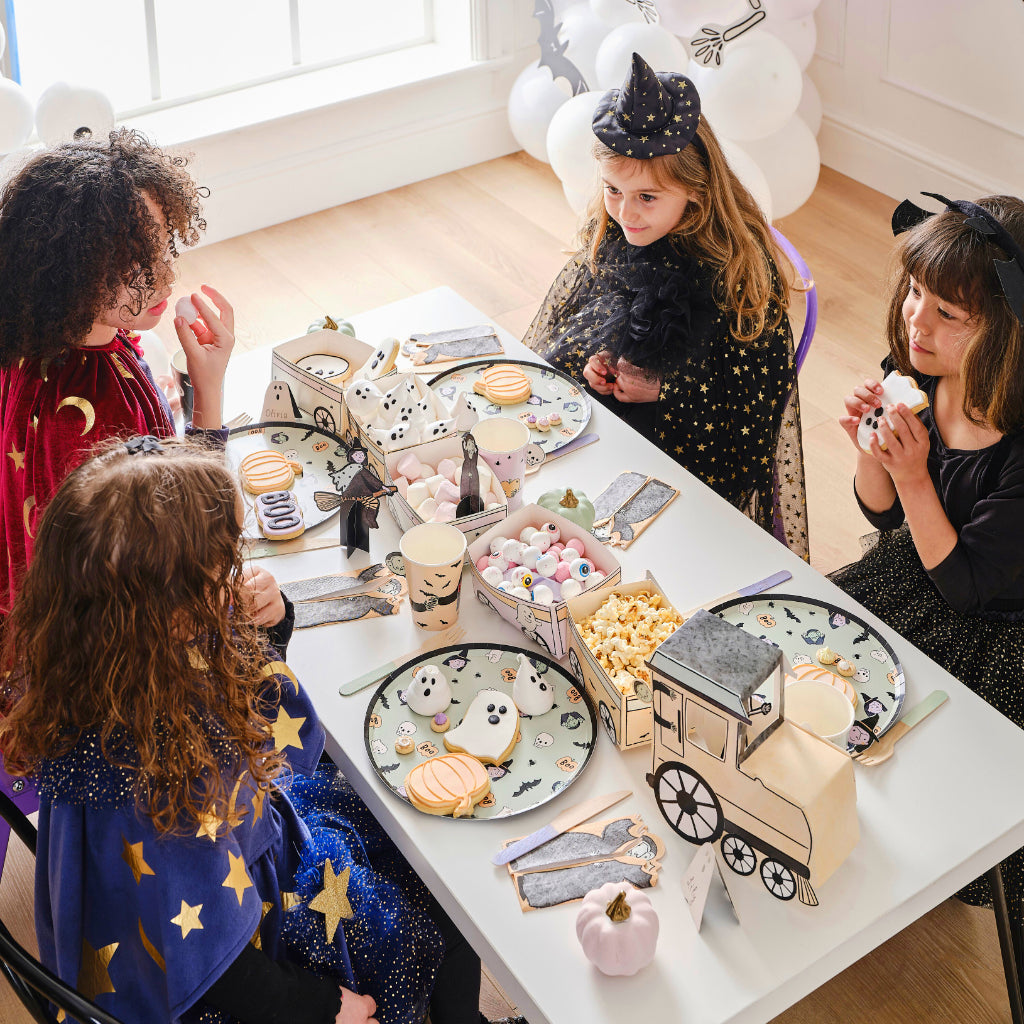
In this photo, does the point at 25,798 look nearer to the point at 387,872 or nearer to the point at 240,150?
the point at 387,872

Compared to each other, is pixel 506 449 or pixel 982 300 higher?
pixel 982 300

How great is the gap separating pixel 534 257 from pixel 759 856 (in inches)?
118

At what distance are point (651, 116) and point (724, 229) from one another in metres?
0.25

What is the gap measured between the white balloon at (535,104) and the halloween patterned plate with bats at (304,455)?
240cm

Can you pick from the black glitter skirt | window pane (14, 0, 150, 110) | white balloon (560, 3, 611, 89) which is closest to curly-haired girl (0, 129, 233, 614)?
the black glitter skirt

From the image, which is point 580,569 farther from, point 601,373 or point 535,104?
point 535,104

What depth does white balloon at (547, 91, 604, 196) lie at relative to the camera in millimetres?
3482

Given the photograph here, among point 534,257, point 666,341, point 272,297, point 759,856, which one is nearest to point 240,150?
point 272,297

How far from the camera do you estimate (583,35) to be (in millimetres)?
3713

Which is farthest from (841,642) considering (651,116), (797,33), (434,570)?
(797,33)

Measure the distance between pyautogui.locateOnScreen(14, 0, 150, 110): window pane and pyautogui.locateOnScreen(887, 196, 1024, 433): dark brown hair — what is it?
2988 mm

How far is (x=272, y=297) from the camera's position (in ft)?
12.4

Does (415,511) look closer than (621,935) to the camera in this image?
No

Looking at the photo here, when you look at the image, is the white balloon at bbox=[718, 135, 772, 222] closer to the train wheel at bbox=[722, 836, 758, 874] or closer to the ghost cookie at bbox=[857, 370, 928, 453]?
the ghost cookie at bbox=[857, 370, 928, 453]
